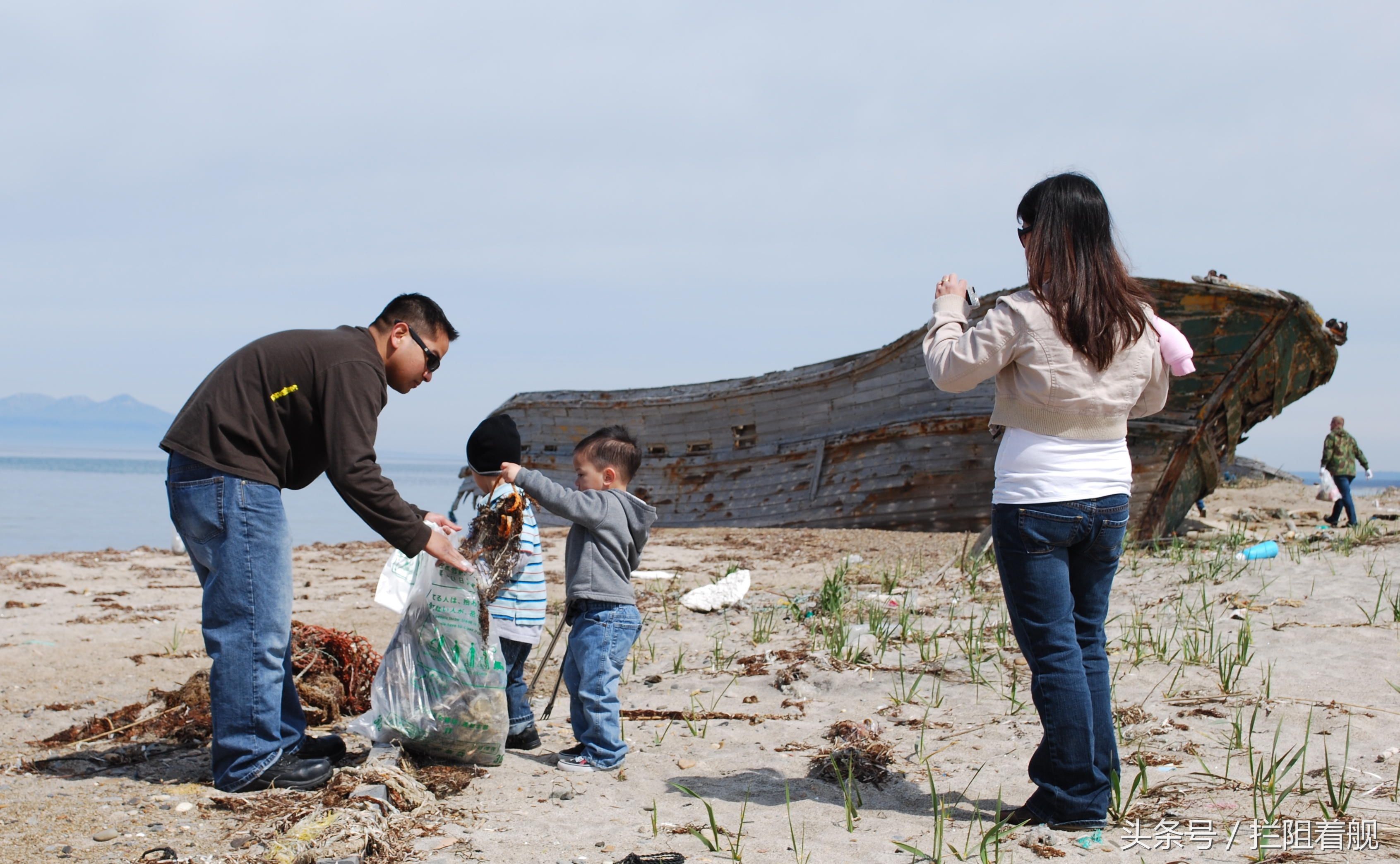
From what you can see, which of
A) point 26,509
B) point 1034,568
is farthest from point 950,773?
point 26,509

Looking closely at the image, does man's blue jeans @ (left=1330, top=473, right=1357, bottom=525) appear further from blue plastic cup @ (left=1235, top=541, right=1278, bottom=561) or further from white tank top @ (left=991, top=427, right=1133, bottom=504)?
white tank top @ (left=991, top=427, right=1133, bottom=504)

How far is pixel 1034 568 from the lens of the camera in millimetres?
2543

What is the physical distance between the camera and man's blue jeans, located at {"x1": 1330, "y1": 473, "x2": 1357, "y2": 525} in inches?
517

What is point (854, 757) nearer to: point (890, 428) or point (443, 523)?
point (443, 523)

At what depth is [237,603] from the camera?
316 cm

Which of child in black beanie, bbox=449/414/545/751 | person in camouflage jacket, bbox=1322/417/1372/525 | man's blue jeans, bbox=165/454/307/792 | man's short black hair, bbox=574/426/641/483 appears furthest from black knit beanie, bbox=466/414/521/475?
person in camouflage jacket, bbox=1322/417/1372/525

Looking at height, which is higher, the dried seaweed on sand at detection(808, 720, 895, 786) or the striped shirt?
the striped shirt

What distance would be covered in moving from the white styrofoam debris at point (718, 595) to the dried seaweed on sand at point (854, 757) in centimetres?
286

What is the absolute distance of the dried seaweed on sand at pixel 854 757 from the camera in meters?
3.20

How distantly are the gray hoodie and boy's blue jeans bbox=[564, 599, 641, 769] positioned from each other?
0.21ft

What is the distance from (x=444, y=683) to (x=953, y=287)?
2141mm

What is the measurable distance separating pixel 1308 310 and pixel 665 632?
7.93 metres

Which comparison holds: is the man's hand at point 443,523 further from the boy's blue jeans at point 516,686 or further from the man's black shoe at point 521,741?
the man's black shoe at point 521,741

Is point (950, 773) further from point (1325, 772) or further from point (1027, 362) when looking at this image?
point (1027, 362)
